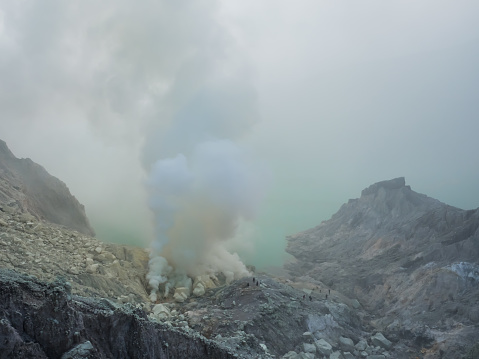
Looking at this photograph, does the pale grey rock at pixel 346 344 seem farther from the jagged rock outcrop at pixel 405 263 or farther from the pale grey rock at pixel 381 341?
the jagged rock outcrop at pixel 405 263

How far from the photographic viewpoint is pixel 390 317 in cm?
3341

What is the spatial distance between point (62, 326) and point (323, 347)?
19.2 meters

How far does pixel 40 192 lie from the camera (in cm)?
4391

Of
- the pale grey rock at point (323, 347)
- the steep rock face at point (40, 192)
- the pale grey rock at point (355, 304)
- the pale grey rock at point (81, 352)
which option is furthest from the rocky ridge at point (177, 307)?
the steep rock face at point (40, 192)

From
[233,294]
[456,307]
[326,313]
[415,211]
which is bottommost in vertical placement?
[456,307]

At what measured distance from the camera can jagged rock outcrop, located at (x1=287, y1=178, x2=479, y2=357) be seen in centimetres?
2989

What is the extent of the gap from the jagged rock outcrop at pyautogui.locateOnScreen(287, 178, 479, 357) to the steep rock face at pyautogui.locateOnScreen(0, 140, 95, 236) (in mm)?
31123

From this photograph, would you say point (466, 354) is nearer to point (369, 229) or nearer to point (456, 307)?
point (456, 307)

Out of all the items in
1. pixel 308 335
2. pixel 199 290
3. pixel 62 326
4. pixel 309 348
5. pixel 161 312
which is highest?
pixel 199 290

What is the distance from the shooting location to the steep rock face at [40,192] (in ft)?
128

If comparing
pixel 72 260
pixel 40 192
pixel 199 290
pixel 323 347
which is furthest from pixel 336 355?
pixel 40 192

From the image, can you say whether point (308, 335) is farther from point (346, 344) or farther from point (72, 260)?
→ point (72, 260)

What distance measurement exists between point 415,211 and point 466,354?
130 feet

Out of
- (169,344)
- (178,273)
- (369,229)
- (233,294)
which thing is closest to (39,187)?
(178,273)
